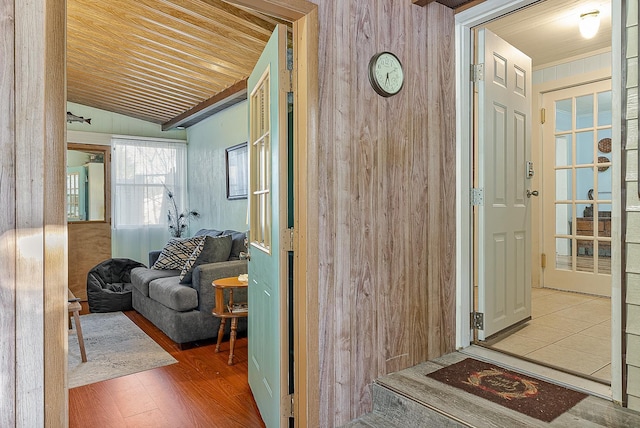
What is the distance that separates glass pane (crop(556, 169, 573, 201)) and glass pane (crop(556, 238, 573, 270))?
1.51ft

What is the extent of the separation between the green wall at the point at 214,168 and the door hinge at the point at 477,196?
297 centimetres

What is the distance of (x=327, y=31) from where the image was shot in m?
2.03

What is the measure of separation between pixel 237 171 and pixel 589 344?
398cm

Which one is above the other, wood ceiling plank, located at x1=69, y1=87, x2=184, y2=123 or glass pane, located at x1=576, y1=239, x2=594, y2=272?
wood ceiling plank, located at x1=69, y1=87, x2=184, y2=123

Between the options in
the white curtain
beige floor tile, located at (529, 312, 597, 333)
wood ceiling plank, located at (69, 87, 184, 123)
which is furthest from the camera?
the white curtain

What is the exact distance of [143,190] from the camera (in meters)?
6.53

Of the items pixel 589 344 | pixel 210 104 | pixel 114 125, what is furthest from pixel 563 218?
pixel 114 125

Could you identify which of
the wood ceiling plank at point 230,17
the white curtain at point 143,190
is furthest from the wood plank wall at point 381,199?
the white curtain at point 143,190

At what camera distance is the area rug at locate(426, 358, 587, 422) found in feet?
6.15

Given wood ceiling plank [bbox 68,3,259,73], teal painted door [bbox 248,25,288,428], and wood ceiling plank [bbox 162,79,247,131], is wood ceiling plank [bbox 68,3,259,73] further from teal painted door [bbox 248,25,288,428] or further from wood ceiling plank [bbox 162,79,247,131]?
teal painted door [bbox 248,25,288,428]

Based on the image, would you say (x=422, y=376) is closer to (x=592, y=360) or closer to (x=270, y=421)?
(x=270, y=421)

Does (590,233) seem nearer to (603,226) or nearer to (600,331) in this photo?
(603,226)

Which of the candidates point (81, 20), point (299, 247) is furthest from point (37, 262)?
point (81, 20)

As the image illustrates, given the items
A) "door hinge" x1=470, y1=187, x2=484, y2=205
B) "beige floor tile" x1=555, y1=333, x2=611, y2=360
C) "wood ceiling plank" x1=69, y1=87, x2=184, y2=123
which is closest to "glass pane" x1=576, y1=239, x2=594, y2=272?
"beige floor tile" x1=555, y1=333, x2=611, y2=360
